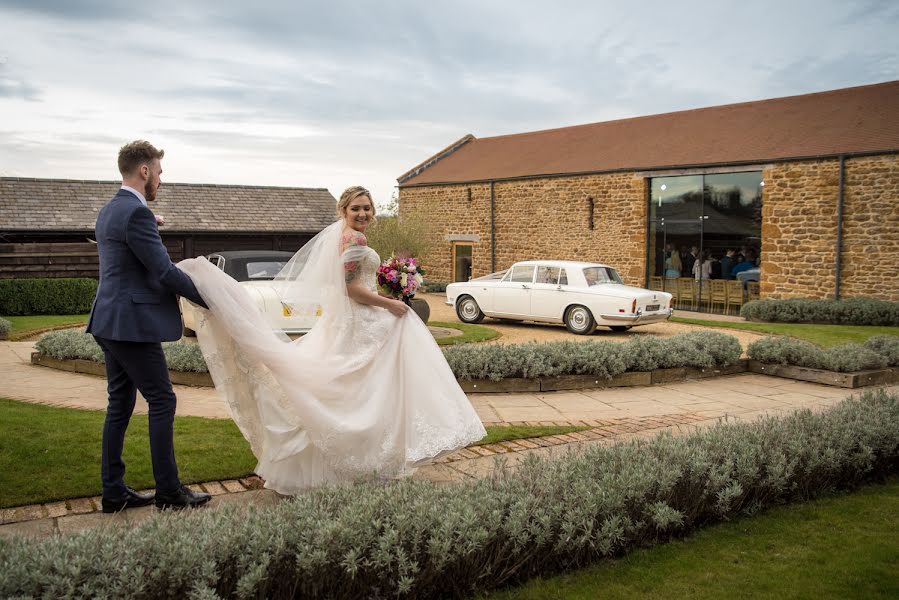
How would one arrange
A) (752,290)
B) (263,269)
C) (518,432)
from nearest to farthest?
(518,432), (263,269), (752,290)

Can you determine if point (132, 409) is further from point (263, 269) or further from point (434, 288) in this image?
point (434, 288)

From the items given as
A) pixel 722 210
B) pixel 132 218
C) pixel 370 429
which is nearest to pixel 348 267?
pixel 370 429

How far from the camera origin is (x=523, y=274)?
15.7 m

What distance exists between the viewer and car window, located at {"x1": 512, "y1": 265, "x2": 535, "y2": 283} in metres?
15.6

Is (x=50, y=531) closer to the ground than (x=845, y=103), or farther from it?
closer to the ground

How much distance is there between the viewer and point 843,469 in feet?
17.1

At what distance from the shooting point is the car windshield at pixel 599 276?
1484 centimetres

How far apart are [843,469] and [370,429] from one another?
353 cm

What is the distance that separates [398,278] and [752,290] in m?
17.0

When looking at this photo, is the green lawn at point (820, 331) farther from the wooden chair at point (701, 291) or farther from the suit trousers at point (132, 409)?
the suit trousers at point (132, 409)

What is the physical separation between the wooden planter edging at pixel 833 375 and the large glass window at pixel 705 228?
11.0 m

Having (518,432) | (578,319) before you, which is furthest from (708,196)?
(518,432)

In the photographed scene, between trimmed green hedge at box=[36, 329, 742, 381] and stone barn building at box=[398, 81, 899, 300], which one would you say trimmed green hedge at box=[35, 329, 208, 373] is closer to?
trimmed green hedge at box=[36, 329, 742, 381]

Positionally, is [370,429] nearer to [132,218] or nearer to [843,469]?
[132,218]
